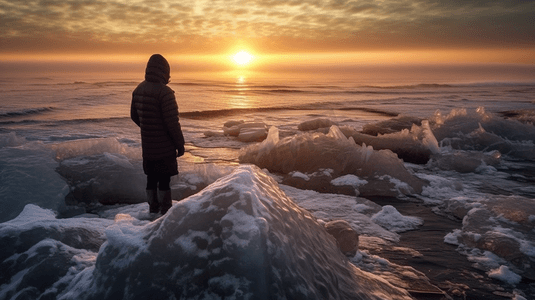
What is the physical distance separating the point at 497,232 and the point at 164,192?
13.5 ft

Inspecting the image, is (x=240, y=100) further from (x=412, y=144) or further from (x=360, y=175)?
(x=360, y=175)

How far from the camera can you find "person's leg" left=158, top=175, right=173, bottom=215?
447 cm

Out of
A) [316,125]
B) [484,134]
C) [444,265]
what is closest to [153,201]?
[444,265]

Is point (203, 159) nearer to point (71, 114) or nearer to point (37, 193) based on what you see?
point (37, 193)

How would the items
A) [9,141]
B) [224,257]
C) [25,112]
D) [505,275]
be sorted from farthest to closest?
[25,112], [9,141], [505,275], [224,257]

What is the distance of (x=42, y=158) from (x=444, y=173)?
775 cm

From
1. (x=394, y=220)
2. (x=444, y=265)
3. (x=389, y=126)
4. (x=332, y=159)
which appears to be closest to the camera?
(x=444, y=265)

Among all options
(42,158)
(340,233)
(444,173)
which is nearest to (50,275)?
(340,233)

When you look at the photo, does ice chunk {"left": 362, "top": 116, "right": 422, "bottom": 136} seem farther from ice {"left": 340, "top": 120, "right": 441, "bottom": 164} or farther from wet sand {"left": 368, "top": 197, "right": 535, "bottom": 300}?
wet sand {"left": 368, "top": 197, "right": 535, "bottom": 300}

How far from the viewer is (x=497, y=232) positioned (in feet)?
13.1

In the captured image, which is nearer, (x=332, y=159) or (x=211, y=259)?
(x=211, y=259)

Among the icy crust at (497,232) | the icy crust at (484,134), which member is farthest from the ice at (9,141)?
the icy crust at (484,134)

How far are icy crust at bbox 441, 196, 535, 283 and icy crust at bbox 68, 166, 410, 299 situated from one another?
76.2 inches

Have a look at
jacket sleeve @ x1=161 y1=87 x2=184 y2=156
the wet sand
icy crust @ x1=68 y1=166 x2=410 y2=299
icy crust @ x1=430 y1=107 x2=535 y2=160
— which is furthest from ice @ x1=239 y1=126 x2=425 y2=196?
icy crust @ x1=68 y1=166 x2=410 y2=299
